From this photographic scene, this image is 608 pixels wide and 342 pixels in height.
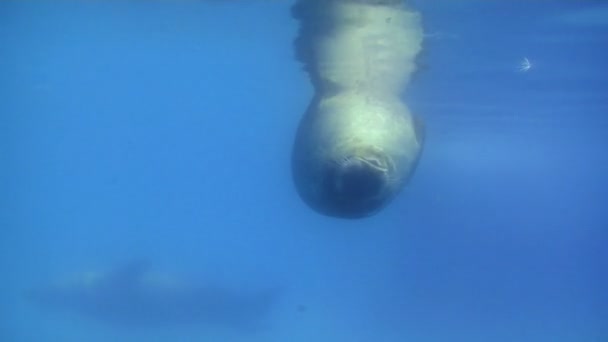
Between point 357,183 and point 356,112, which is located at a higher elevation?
point 356,112

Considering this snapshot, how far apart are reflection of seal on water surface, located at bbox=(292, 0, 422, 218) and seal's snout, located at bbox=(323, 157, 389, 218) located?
0.01m

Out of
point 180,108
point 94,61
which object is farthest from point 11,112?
point 94,61

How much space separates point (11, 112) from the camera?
108 ft

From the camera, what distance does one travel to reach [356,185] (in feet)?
27.4

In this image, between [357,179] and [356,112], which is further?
[356,112]

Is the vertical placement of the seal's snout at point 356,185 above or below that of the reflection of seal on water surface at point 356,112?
below

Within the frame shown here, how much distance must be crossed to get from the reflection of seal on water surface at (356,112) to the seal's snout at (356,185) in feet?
0.04

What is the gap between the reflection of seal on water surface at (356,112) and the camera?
8.59 metres

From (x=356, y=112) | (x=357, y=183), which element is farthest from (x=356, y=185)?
(x=356, y=112)

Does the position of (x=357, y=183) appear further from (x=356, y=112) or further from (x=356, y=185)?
(x=356, y=112)

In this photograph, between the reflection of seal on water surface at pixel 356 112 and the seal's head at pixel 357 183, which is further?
the reflection of seal on water surface at pixel 356 112

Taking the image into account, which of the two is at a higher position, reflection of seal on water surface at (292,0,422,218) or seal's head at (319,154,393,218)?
reflection of seal on water surface at (292,0,422,218)

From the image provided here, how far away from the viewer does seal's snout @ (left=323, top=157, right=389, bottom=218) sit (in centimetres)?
828

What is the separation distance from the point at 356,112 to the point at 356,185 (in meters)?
1.93
